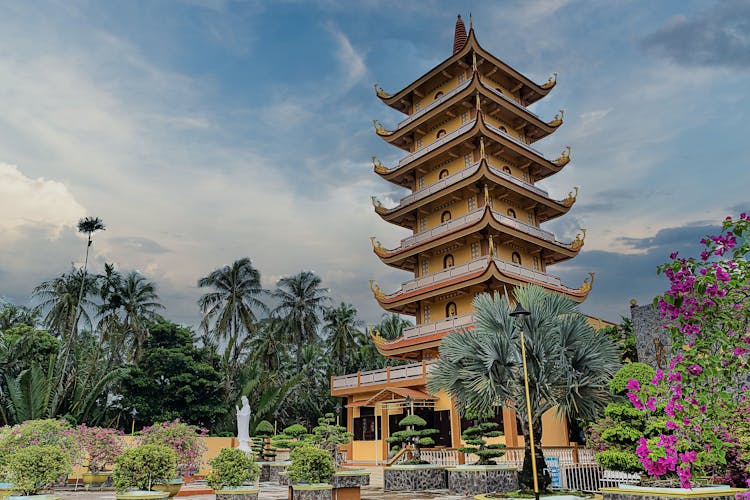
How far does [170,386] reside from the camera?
114 ft

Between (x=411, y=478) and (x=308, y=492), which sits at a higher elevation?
(x=308, y=492)

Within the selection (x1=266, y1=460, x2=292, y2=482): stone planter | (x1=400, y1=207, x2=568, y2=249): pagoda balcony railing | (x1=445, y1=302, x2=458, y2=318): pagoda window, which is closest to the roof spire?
(x1=400, y1=207, x2=568, y2=249): pagoda balcony railing

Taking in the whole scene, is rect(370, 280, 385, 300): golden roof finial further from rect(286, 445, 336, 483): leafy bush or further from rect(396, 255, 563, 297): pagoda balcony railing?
rect(286, 445, 336, 483): leafy bush

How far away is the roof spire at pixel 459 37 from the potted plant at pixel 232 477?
30765mm

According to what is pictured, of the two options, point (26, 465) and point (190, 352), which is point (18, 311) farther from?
point (26, 465)

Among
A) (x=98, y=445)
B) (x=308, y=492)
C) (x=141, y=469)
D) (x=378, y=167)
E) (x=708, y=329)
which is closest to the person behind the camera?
(x=708, y=329)

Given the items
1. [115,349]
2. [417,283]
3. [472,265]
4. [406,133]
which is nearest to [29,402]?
[115,349]

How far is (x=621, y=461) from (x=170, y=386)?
29.2m

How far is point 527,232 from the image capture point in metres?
29.4

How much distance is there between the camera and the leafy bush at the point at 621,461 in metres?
12.1

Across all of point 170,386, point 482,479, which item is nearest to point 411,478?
point 482,479

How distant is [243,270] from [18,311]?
21339mm

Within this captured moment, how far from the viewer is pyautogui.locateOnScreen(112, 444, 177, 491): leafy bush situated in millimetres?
13383

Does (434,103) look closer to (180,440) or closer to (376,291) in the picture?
(376,291)
